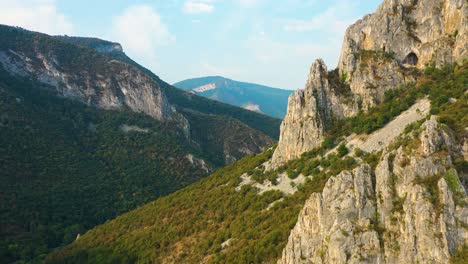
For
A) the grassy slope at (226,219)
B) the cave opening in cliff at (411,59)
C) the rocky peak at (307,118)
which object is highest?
the cave opening in cliff at (411,59)

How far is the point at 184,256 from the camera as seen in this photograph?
53125 millimetres

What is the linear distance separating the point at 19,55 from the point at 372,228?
594ft

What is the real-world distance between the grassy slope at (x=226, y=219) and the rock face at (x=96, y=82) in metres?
116

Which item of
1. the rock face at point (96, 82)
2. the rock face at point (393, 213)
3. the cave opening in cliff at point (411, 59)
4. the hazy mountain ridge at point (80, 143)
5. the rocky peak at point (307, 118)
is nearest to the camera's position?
the rock face at point (393, 213)

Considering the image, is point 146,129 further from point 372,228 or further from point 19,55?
point 372,228

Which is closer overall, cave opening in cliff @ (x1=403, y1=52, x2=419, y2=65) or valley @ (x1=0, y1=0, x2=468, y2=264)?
valley @ (x1=0, y1=0, x2=468, y2=264)

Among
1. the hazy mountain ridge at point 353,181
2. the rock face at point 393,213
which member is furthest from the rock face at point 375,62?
the rock face at point 393,213

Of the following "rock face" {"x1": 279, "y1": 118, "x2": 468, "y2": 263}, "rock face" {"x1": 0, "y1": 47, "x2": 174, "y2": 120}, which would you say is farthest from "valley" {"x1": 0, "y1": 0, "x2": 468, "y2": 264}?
"rock face" {"x1": 0, "y1": 47, "x2": 174, "y2": 120}

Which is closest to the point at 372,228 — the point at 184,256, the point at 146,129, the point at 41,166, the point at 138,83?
the point at 184,256

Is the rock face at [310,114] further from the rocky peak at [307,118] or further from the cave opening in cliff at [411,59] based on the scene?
the cave opening in cliff at [411,59]

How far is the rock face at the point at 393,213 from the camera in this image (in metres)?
30.2

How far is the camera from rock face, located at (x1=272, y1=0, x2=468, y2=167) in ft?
203

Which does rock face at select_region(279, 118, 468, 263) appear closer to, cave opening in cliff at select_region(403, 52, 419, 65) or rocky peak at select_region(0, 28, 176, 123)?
cave opening in cliff at select_region(403, 52, 419, 65)

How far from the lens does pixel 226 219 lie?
2296 inches
